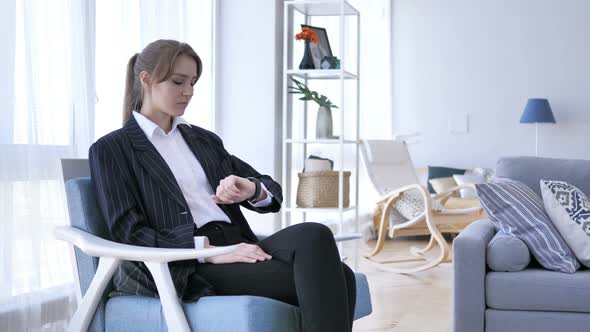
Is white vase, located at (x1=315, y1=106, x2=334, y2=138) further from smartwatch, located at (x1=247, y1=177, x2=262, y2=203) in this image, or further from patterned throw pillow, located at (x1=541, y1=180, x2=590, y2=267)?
smartwatch, located at (x1=247, y1=177, x2=262, y2=203)

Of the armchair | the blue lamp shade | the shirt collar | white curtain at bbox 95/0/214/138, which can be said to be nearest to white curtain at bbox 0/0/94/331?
white curtain at bbox 95/0/214/138

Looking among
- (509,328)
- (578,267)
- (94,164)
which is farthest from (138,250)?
(578,267)

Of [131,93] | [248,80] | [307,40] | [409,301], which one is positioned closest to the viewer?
[131,93]

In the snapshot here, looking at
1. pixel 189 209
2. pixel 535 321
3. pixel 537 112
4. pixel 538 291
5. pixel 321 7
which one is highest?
pixel 321 7

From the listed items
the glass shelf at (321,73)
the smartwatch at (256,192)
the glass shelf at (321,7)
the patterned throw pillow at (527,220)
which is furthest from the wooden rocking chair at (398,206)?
the smartwatch at (256,192)

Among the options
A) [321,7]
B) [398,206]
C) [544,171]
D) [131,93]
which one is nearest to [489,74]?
[398,206]

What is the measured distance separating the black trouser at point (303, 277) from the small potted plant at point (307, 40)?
8.43 ft

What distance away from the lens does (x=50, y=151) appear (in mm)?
2928

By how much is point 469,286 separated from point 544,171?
78 cm

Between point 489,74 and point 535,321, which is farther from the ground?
point 489,74

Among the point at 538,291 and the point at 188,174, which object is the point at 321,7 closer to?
the point at 538,291

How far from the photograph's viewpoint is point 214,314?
6.88ft

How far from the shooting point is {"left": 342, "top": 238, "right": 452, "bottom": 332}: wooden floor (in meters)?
3.74

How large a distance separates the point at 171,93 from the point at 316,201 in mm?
2406
